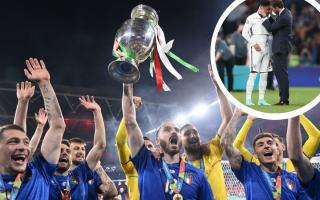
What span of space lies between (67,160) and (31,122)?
271 inches

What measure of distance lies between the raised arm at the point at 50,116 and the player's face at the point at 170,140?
2.92 ft

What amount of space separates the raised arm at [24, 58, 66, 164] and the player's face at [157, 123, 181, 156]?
891 millimetres

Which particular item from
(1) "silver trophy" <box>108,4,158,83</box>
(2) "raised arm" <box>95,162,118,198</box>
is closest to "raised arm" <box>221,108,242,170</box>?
(1) "silver trophy" <box>108,4,158,83</box>

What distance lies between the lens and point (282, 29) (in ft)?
9.72

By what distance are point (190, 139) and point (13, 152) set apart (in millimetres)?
1611

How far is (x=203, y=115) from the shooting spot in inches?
440

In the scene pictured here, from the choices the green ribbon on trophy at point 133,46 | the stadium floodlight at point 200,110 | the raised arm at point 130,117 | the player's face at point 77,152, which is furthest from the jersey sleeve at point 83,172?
the stadium floodlight at point 200,110

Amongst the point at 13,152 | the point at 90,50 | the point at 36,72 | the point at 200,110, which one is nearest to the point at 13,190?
the point at 13,152

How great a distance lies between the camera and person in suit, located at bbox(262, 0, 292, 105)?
2.92 metres

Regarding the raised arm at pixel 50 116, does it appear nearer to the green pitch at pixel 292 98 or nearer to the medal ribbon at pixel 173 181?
the medal ribbon at pixel 173 181

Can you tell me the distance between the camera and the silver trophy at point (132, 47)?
3.11 metres

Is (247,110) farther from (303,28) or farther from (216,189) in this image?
(216,189)

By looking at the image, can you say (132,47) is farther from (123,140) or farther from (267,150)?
(267,150)

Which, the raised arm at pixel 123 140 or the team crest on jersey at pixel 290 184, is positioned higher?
the raised arm at pixel 123 140
